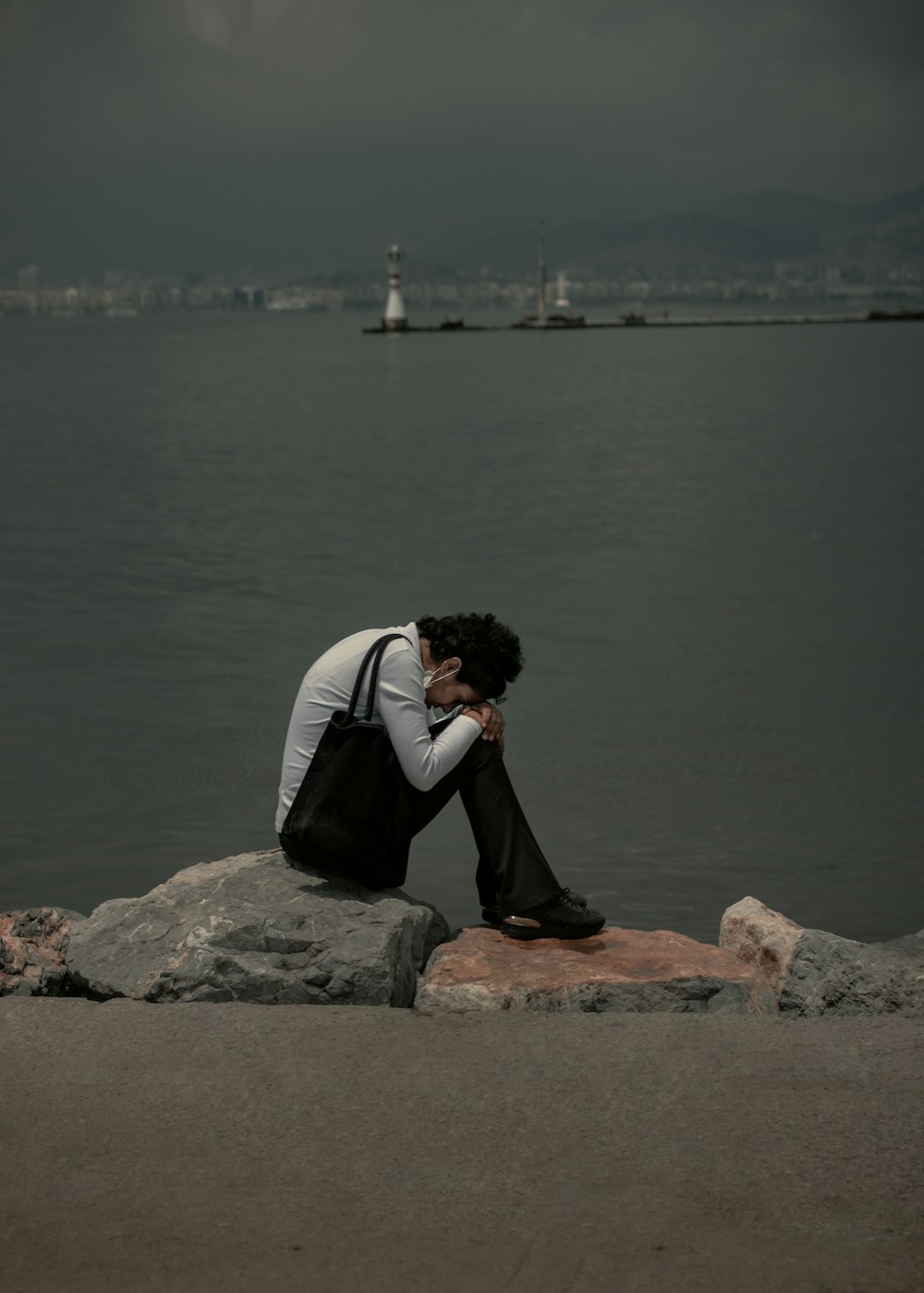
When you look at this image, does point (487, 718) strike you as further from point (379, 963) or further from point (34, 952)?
point (34, 952)

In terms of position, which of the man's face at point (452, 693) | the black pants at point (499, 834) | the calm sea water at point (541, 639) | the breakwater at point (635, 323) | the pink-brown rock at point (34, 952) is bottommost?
the calm sea water at point (541, 639)

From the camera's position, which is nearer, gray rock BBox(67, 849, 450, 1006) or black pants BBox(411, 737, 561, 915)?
gray rock BBox(67, 849, 450, 1006)

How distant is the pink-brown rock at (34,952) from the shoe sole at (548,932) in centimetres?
103

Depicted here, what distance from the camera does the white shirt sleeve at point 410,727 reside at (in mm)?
3506

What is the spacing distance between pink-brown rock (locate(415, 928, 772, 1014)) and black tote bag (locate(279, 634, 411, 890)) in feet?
0.98

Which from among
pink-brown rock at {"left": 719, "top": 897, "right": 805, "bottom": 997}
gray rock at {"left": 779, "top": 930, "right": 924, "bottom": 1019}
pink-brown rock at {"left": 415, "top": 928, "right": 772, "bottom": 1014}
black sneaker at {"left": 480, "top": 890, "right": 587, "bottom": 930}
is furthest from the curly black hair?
gray rock at {"left": 779, "top": 930, "right": 924, "bottom": 1019}

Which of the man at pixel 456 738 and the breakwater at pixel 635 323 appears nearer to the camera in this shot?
the man at pixel 456 738

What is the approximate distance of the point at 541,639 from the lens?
10.0 metres

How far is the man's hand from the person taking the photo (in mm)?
3623

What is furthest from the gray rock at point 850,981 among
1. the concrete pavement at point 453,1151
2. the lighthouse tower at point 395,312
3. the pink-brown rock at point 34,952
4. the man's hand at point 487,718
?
the lighthouse tower at point 395,312

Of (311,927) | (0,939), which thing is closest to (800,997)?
(311,927)

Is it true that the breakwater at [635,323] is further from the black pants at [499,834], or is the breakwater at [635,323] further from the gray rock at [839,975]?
the gray rock at [839,975]

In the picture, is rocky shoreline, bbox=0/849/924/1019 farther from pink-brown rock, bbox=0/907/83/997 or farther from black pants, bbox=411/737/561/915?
black pants, bbox=411/737/561/915

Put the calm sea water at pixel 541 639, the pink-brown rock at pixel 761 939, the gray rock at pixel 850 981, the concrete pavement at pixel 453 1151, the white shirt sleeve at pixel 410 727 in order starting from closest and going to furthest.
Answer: the concrete pavement at pixel 453 1151, the gray rock at pixel 850 981, the pink-brown rock at pixel 761 939, the white shirt sleeve at pixel 410 727, the calm sea water at pixel 541 639
